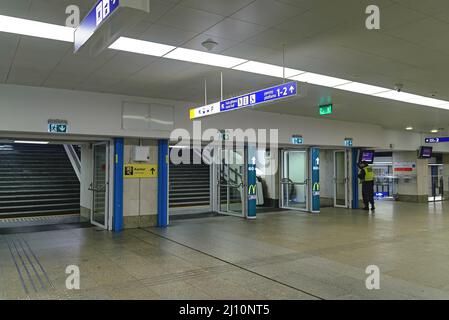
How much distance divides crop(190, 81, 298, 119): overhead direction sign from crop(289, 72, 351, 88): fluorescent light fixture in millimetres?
1151

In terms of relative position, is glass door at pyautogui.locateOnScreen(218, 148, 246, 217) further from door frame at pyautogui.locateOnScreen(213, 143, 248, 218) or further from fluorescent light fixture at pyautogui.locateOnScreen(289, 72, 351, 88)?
fluorescent light fixture at pyautogui.locateOnScreen(289, 72, 351, 88)

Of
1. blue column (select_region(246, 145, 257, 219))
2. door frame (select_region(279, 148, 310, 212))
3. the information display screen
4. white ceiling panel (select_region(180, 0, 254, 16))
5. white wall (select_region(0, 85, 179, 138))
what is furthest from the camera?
the information display screen

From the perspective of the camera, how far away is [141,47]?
4863 mm

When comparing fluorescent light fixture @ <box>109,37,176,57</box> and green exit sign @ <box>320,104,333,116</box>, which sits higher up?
fluorescent light fixture @ <box>109,37,176,57</box>

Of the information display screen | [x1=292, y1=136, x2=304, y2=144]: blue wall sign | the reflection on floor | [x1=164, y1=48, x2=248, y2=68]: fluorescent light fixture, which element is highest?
[x1=164, y1=48, x2=248, y2=68]: fluorescent light fixture

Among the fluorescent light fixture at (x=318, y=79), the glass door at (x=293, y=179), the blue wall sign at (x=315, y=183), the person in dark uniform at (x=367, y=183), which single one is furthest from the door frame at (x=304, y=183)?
the fluorescent light fixture at (x=318, y=79)

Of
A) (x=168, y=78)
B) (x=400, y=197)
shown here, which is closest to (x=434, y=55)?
(x=168, y=78)

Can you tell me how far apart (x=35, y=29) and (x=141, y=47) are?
125cm

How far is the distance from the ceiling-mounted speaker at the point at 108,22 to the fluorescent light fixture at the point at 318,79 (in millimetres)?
4109

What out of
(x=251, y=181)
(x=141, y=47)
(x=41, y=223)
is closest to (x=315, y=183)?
(x=251, y=181)

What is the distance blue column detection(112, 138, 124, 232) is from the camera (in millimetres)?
7844

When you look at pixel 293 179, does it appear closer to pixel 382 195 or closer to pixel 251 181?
pixel 251 181

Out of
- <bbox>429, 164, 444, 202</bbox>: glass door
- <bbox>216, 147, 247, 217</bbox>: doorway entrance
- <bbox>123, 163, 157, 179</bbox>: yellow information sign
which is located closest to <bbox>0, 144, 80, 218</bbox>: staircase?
<bbox>123, 163, 157, 179</bbox>: yellow information sign
